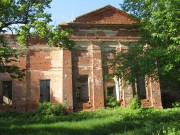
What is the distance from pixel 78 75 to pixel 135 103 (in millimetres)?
5130

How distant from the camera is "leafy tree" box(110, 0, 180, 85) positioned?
39.2 ft

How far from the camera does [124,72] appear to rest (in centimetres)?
1473

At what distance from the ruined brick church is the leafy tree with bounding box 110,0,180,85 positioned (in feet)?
24.9

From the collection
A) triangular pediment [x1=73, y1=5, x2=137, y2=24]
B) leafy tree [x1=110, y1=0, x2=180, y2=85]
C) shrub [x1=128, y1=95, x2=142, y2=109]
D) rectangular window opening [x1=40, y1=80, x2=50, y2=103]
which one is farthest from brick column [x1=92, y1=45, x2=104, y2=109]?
leafy tree [x1=110, y1=0, x2=180, y2=85]

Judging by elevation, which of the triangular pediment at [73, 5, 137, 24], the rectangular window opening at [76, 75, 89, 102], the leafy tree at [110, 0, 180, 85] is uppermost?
the triangular pediment at [73, 5, 137, 24]

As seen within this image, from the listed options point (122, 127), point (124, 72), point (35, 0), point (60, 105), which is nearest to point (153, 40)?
point (124, 72)

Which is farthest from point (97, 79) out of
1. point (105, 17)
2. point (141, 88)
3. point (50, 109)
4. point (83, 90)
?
point (105, 17)

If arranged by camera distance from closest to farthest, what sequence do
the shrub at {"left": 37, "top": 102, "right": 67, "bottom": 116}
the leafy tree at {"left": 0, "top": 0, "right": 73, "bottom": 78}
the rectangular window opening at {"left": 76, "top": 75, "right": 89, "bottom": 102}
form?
the leafy tree at {"left": 0, "top": 0, "right": 73, "bottom": 78}
the shrub at {"left": 37, "top": 102, "right": 67, "bottom": 116}
the rectangular window opening at {"left": 76, "top": 75, "right": 89, "bottom": 102}

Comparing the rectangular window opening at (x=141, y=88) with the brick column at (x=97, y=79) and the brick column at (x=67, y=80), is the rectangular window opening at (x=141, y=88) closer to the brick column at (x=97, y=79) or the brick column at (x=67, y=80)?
the brick column at (x=97, y=79)

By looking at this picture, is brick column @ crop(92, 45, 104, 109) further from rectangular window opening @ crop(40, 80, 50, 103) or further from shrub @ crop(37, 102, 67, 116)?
rectangular window opening @ crop(40, 80, 50, 103)

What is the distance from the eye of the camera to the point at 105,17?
83.1 ft

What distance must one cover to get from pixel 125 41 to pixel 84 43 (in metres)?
3.64

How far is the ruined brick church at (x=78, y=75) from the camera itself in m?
23.3

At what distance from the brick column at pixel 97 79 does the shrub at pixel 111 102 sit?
23.8 inches
